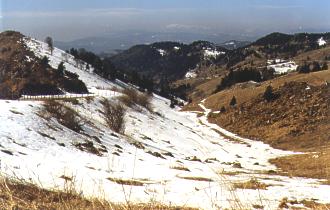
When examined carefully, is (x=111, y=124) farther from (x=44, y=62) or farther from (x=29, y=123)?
(x=44, y=62)

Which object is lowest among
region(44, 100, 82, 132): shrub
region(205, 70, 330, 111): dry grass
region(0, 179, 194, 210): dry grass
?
region(205, 70, 330, 111): dry grass

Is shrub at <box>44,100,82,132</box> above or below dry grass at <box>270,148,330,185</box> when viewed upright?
above

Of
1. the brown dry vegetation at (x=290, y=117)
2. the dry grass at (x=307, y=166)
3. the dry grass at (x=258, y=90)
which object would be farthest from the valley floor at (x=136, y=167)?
the dry grass at (x=258, y=90)

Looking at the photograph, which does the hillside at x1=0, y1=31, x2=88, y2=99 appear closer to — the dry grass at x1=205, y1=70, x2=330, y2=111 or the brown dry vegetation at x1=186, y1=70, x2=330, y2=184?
the brown dry vegetation at x1=186, y1=70, x2=330, y2=184

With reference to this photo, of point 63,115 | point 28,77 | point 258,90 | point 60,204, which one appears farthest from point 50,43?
point 60,204

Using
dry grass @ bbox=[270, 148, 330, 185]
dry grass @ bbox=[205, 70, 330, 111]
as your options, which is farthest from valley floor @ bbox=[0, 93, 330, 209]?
dry grass @ bbox=[205, 70, 330, 111]

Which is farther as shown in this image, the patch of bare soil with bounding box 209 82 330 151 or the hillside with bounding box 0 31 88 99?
the hillside with bounding box 0 31 88 99

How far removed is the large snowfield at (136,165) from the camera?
12.2 meters

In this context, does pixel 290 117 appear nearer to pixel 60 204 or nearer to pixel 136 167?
pixel 136 167

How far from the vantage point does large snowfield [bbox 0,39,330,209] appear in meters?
12.2

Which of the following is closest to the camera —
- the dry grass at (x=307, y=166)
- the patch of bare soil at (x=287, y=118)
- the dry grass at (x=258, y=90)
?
the dry grass at (x=307, y=166)

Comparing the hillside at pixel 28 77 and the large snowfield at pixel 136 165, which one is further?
the hillside at pixel 28 77

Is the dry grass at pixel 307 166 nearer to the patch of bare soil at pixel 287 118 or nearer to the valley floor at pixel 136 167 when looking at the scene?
the valley floor at pixel 136 167

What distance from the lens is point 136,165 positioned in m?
28.7
